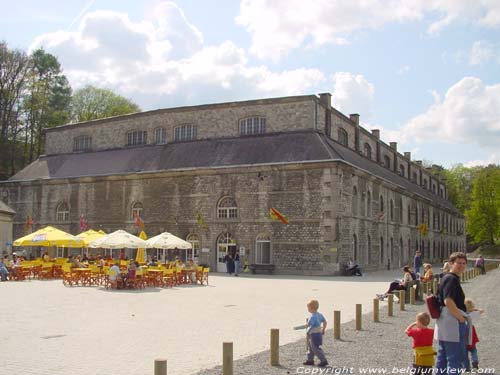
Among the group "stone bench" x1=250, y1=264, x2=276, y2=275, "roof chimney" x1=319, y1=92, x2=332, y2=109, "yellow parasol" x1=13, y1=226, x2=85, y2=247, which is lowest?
"stone bench" x1=250, y1=264, x2=276, y2=275

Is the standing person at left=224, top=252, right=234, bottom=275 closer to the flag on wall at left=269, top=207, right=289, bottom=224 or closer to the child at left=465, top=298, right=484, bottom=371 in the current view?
the flag on wall at left=269, top=207, right=289, bottom=224

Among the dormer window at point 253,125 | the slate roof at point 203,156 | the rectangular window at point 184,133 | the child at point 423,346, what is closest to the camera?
the child at point 423,346

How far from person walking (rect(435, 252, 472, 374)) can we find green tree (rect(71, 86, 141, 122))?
193 ft

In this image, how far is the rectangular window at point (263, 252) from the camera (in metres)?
34.4

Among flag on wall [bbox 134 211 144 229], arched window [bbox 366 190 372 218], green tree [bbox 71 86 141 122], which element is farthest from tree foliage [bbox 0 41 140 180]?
arched window [bbox 366 190 372 218]

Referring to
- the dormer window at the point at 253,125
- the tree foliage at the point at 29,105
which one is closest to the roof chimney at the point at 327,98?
the dormer window at the point at 253,125

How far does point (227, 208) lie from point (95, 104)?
3420cm

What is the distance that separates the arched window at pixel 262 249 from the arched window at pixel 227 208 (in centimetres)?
232

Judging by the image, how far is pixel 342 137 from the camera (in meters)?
42.7

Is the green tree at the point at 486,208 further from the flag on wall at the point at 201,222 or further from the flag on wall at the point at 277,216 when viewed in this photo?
the flag on wall at the point at 201,222

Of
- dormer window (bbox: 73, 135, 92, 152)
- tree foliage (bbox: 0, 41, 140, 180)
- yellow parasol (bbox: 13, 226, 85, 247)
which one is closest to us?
yellow parasol (bbox: 13, 226, 85, 247)

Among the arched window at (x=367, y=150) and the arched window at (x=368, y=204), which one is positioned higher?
the arched window at (x=367, y=150)

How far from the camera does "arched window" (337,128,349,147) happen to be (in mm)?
41938

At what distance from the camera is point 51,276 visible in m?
28.2
